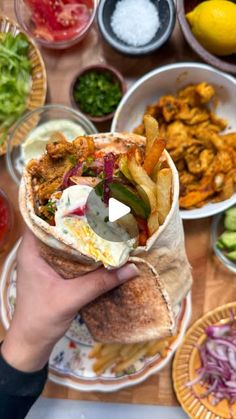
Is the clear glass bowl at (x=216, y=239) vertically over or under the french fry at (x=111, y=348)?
over

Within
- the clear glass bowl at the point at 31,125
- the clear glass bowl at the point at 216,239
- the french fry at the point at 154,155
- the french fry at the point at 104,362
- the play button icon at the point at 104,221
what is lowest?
the french fry at the point at 104,362

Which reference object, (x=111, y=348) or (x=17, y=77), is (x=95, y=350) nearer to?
(x=111, y=348)

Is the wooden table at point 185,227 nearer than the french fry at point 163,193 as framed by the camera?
No

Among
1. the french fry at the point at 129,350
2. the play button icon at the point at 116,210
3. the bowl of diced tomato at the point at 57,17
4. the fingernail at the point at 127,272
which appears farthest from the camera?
the bowl of diced tomato at the point at 57,17

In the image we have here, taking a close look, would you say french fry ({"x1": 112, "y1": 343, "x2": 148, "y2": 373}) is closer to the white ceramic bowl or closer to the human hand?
the human hand

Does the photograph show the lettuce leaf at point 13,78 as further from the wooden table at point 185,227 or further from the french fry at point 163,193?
the french fry at point 163,193

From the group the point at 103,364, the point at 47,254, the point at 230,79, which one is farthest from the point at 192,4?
the point at 103,364

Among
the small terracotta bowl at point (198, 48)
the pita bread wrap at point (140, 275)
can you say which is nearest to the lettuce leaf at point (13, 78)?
the small terracotta bowl at point (198, 48)

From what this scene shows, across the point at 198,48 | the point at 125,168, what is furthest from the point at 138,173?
the point at 198,48
